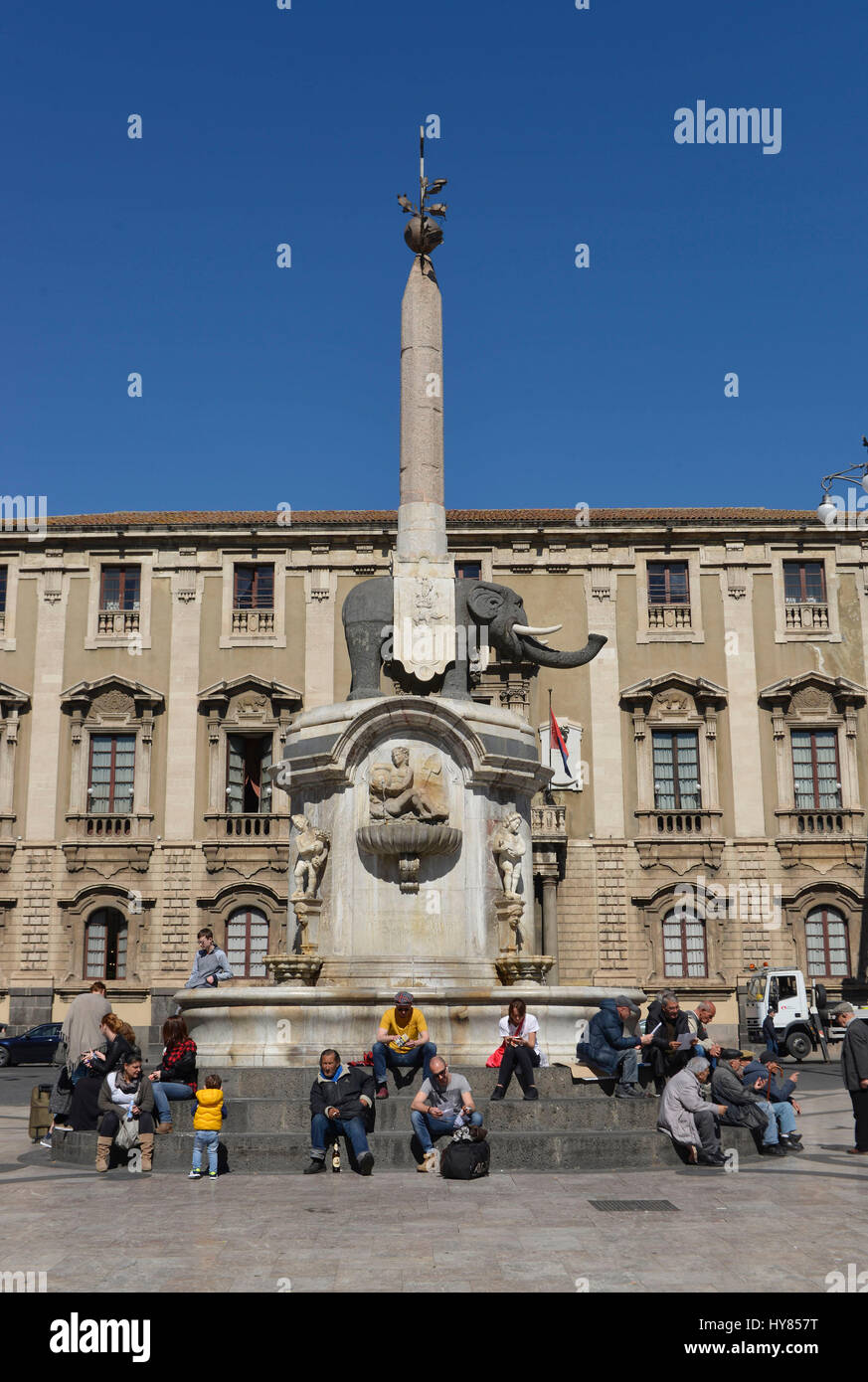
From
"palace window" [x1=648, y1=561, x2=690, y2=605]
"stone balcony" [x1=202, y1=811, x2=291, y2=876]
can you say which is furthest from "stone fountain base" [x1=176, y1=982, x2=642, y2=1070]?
"palace window" [x1=648, y1=561, x2=690, y2=605]

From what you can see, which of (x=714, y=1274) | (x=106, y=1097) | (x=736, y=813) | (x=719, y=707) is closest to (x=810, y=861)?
(x=736, y=813)

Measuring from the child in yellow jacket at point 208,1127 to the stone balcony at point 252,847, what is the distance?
2748 cm

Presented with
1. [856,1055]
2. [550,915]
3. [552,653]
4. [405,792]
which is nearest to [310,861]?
[405,792]

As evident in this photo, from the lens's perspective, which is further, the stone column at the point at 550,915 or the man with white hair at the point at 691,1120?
the stone column at the point at 550,915

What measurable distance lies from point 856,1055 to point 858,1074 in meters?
0.17

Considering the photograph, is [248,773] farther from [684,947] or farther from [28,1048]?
[684,947]

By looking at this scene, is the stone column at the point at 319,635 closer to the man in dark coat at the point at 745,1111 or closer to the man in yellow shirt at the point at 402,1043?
the man in yellow shirt at the point at 402,1043

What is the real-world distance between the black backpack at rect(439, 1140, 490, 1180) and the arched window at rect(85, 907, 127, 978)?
29.0 m

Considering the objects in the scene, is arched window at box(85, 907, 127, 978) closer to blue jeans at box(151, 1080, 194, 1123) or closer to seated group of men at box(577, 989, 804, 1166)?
seated group of men at box(577, 989, 804, 1166)

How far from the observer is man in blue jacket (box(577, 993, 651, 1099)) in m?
13.3

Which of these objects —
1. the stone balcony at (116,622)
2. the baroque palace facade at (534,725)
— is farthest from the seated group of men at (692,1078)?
the stone balcony at (116,622)

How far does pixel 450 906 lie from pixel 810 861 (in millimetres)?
25837

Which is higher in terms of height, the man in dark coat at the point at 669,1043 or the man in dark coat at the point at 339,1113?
the man in dark coat at the point at 669,1043

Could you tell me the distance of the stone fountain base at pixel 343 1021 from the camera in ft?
46.0
